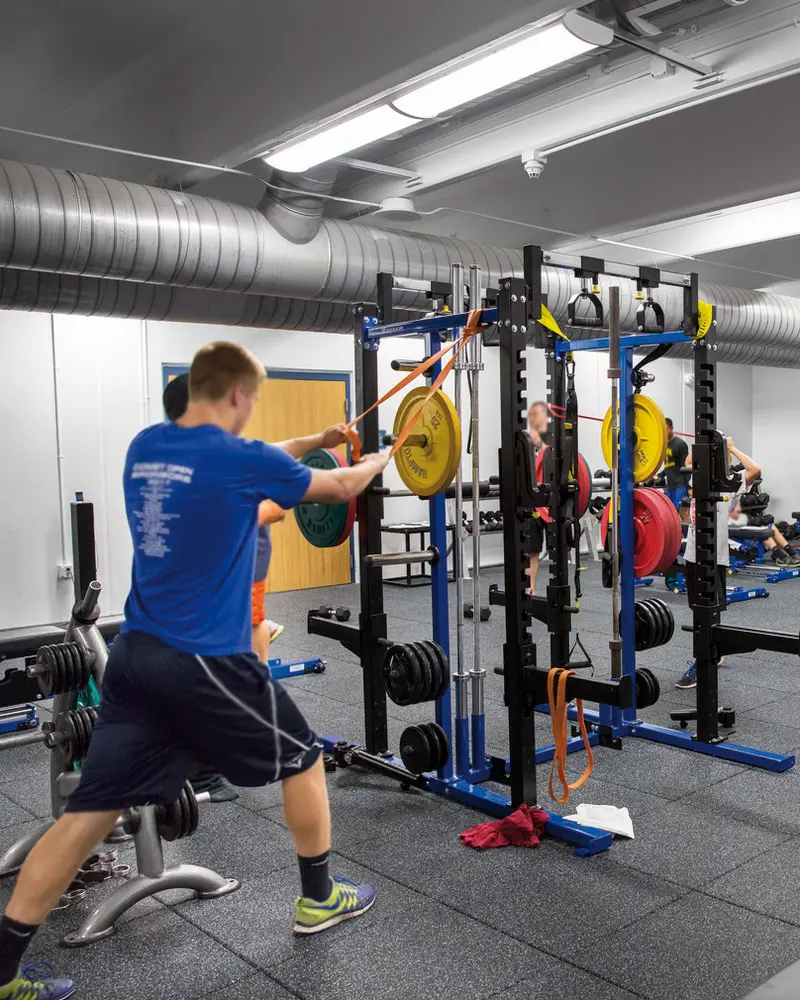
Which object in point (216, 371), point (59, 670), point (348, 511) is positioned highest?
point (216, 371)

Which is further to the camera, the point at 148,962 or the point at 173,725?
the point at 148,962

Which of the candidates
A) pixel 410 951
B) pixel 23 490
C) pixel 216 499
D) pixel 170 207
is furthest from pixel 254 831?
pixel 23 490

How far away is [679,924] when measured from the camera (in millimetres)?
2455

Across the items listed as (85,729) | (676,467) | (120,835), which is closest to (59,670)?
(85,729)

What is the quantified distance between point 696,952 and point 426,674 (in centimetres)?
123

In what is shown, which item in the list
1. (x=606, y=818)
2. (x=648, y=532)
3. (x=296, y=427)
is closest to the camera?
(x=606, y=818)

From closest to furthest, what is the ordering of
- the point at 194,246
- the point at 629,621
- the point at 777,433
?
the point at 629,621, the point at 194,246, the point at 777,433

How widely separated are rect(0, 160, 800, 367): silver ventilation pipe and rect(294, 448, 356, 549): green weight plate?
1.38 metres

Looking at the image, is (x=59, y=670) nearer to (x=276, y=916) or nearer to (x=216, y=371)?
(x=276, y=916)

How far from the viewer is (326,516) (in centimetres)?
357

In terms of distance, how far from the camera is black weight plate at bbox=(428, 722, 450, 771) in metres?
3.32

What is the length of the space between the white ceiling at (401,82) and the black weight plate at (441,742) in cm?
250

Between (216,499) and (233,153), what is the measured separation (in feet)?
10.2

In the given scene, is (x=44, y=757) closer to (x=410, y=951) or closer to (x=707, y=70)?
(x=410, y=951)
